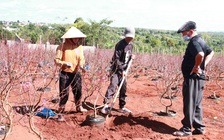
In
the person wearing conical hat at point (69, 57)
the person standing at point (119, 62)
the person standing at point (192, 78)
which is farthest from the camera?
the person standing at point (119, 62)

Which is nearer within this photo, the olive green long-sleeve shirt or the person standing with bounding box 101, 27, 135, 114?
the olive green long-sleeve shirt

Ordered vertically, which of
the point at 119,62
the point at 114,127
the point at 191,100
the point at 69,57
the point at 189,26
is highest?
the point at 189,26

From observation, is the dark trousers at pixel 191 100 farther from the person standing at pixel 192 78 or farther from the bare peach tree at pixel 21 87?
the bare peach tree at pixel 21 87

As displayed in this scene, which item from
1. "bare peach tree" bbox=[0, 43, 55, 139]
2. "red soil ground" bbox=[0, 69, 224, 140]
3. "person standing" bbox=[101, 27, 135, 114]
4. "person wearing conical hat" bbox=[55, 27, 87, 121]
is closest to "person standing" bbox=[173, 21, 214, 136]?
"red soil ground" bbox=[0, 69, 224, 140]

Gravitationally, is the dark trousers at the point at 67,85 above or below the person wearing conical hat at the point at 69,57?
below

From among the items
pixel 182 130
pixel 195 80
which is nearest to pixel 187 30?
pixel 195 80

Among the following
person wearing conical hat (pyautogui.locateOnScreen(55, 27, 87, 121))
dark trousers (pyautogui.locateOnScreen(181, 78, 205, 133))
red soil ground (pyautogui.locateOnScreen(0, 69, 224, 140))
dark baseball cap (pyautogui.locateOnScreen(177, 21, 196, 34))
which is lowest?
red soil ground (pyautogui.locateOnScreen(0, 69, 224, 140))

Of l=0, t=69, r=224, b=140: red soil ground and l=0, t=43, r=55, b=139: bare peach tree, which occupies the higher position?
l=0, t=43, r=55, b=139: bare peach tree

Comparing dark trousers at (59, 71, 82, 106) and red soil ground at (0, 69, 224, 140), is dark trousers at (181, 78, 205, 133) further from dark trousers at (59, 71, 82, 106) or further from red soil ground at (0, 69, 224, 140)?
dark trousers at (59, 71, 82, 106)

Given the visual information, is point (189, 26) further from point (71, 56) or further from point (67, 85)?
point (67, 85)

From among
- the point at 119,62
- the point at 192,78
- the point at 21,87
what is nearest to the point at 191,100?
the point at 192,78

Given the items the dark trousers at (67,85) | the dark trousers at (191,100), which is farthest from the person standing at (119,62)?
the dark trousers at (191,100)

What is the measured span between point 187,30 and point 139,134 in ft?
5.68

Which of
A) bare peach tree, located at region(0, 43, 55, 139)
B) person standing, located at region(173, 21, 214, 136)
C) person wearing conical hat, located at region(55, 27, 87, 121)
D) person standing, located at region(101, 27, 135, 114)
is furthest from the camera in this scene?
person standing, located at region(101, 27, 135, 114)
